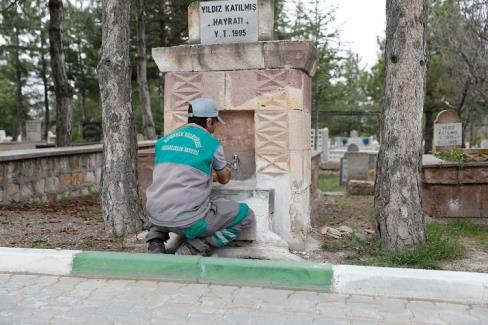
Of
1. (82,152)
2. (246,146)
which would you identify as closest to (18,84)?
(82,152)

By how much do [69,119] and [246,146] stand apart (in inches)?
337

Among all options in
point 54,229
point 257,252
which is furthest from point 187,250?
point 54,229

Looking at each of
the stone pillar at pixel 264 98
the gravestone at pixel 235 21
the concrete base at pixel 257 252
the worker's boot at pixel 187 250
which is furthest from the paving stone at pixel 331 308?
the gravestone at pixel 235 21

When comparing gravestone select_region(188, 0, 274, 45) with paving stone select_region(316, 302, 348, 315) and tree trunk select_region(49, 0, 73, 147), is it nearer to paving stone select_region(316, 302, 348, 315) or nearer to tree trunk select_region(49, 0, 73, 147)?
paving stone select_region(316, 302, 348, 315)

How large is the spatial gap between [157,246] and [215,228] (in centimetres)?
53

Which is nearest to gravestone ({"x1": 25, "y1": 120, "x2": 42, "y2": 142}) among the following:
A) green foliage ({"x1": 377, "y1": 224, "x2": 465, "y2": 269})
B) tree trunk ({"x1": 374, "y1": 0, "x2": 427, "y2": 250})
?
tree trunk ({"x1": 374, "y1": 0, "x2": 427, "y2": 250})

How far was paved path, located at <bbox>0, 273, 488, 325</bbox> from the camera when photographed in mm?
3271

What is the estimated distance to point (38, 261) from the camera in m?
4.25

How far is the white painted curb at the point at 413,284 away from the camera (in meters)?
3.56

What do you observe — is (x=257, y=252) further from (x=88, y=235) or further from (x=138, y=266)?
(x=88, y=235)

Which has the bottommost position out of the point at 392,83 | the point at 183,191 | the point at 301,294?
the point at 301,294

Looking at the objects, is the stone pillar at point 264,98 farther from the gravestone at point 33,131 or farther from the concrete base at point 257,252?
the gravestone at point 33,131

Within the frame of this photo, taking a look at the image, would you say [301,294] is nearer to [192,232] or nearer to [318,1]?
[192,232]

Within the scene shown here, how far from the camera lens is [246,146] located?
5.36m
